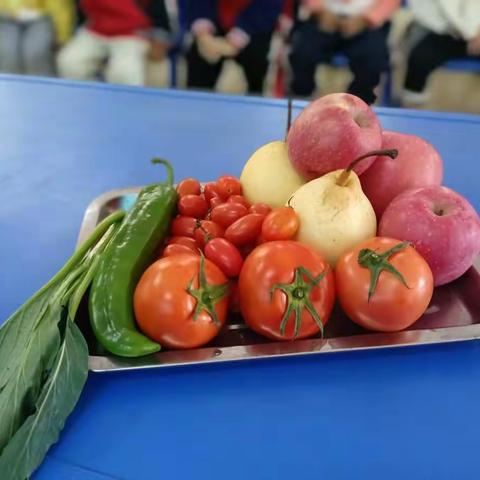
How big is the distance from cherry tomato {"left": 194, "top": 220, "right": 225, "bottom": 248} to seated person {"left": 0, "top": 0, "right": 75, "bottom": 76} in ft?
5.24

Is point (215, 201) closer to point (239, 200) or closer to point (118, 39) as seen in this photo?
point (239, 200)

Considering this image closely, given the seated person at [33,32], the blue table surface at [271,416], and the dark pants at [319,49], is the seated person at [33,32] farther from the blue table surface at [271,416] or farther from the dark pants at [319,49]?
the blue table surface at [271,416]

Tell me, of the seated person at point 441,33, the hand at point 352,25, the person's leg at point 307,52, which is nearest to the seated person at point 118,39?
the person's leg at point 307,52

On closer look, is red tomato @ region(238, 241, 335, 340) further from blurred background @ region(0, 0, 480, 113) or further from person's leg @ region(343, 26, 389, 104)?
blurred background @ region(0, 0, 480, 113)

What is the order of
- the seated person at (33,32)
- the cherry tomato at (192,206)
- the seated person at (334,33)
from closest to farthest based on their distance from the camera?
the cherry tomato at (192,206) < the seated person at (334,33) < the seated person at (33,32)

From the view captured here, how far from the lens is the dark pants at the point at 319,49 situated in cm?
170

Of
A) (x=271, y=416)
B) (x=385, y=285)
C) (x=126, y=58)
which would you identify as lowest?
(x=271, y=416)

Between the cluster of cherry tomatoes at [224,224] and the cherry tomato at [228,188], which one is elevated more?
the cherry tomato at [228,188]

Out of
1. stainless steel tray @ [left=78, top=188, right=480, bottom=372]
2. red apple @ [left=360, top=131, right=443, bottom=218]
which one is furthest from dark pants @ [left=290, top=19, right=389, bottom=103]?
stainless steel tray @ [left=78, top=188, right=480, bottom=372]

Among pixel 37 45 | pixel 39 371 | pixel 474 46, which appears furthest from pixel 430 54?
pixel 39 371

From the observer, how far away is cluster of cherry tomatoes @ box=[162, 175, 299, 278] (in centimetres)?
57

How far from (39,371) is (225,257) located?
189mm

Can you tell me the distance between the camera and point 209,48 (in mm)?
1912

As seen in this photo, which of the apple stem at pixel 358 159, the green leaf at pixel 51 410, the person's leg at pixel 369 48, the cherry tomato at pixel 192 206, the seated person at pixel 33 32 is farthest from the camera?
the seated person at pixel 33 32
